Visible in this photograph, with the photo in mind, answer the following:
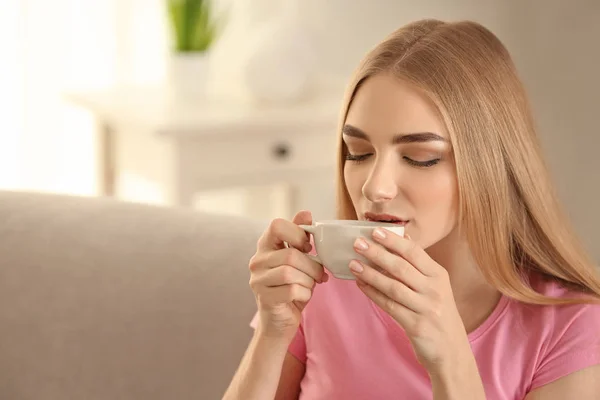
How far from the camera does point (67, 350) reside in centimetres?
174

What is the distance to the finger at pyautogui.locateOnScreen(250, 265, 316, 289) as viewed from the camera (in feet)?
4.13

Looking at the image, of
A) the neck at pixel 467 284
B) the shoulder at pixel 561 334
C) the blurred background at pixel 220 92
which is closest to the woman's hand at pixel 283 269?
the neck at pixel 467 284

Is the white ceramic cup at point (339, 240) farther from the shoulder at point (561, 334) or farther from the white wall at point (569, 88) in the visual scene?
the white wall at point (569, 88)

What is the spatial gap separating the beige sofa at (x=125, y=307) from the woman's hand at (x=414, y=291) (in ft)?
1.76

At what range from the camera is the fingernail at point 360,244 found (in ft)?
3.79

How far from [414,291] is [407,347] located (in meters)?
0.29

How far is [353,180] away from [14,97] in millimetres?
2403

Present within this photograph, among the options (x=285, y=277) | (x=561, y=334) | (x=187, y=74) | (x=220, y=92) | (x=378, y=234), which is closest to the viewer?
(x=378, y=234)

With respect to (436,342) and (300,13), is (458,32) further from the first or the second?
(300,13)

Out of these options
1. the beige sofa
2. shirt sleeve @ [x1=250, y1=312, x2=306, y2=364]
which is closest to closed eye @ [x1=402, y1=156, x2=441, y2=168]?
shirt sleeve @ [x1=250, y1=312, x2=306, y2=364]

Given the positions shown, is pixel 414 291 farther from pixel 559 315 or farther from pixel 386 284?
pixel 559 315

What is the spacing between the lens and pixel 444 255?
1425 millimetres

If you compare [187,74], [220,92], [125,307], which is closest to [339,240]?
[125,307]

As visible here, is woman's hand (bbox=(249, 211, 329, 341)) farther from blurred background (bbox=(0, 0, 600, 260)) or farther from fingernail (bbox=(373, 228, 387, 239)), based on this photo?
blurred background (bbox=(0, 0, 600, 260))
